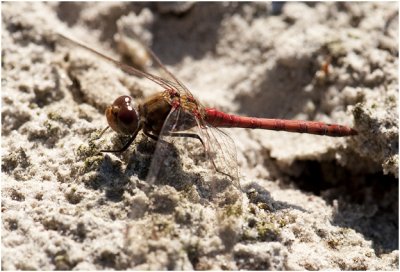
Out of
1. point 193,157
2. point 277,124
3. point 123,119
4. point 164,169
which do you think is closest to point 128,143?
point 123,119

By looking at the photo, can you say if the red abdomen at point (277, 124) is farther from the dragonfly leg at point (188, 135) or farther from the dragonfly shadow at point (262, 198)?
the dragonfly shadow at point (262, 198)

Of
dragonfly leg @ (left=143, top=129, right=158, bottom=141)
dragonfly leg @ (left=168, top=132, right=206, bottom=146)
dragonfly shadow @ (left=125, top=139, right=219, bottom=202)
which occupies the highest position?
dragonfly leg @ (left=168, top=132, right=206, bottom=146)

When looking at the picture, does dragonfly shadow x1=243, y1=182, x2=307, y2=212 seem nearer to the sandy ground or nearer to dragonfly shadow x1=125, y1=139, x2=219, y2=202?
the sandy ground

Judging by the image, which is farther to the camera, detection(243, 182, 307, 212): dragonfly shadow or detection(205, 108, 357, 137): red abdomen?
detection(205, 108, 357, 137): red abdomen

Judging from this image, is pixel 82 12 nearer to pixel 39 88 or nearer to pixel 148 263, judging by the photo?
pixel 39 88

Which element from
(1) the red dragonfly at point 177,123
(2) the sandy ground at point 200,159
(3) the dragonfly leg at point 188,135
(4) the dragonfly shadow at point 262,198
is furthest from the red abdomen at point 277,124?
(4) the dragonfly shadow at point 262,198

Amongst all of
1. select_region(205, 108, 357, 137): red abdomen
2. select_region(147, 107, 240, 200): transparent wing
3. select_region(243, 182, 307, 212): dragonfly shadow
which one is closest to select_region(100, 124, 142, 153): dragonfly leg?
select_region(147, 107, 240, 200): transparent wing

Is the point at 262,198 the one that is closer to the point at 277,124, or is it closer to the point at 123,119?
the point at 277,124

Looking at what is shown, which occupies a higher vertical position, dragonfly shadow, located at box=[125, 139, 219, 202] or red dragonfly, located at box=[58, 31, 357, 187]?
red dragonfly, located at box=[58, 31, 357, 187]
